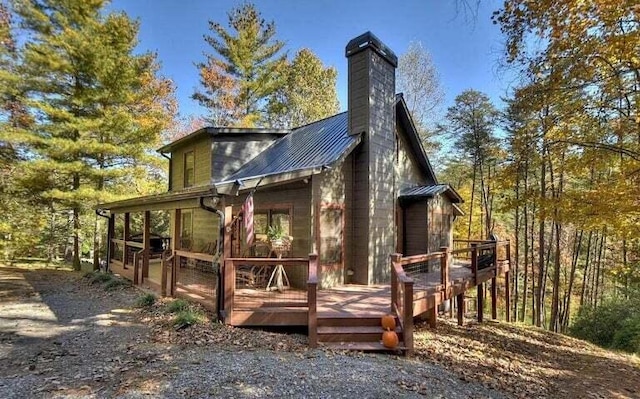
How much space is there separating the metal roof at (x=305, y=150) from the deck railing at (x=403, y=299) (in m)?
2.98

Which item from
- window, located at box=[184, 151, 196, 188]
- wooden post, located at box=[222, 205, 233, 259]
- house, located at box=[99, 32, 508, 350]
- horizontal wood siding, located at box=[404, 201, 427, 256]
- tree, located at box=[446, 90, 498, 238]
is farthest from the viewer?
tree, located at box=[446, 90, 498, 238]

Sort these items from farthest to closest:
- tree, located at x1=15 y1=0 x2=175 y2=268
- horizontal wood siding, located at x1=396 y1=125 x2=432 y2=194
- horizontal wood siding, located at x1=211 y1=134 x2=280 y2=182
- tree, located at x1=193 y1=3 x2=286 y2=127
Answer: tree, located at x1=193 y1=3 x2=286 y2=127, tree, located at x1=15 y1=0 x2=175 y2=268, horizontal wood siding, located at x1=211 y1=134 x2=280 y2=182, horizontal wood siding, located at x1=396 y1=125 x2=432 y2=194

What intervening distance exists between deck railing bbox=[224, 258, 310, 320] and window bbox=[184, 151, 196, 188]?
6312 millimetres

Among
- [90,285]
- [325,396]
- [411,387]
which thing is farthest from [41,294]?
[411,387]

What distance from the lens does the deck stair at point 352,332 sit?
19.1 ft

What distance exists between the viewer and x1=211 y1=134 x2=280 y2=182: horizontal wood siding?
1255cm

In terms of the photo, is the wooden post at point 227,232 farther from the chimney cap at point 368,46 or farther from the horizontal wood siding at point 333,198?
the chimney cap at point 368,46

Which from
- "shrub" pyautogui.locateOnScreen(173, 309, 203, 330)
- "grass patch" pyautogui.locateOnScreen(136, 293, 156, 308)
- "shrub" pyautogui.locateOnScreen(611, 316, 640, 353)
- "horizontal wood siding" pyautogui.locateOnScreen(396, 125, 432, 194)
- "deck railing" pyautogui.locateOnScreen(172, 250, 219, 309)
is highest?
"horizontal wood siding" pyautogui.locateOnScreen(396, 125, 432, 194)

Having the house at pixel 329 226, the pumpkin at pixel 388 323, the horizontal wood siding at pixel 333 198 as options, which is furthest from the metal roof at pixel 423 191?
the pumpkin at pixel 388 323

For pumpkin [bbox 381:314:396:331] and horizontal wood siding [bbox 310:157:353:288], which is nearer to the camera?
pumpkin [bbox 381:314:396:331]

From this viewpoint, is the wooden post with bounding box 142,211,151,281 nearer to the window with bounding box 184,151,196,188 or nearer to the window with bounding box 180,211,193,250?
the window with bounding box 180,211,193,250

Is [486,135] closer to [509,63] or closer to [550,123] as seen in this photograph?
[550,123]

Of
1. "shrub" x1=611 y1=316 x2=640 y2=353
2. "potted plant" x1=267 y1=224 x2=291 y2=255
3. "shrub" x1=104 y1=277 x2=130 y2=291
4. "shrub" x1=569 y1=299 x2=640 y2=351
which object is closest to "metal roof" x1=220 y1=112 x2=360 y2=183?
"potted plant" x1=267 y1=224 x2=291 y2=255

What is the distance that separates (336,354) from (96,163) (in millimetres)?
14669
